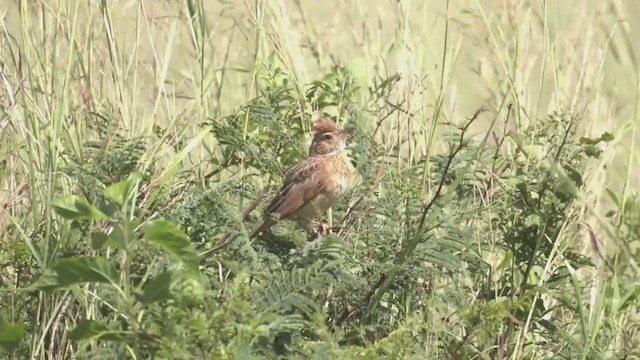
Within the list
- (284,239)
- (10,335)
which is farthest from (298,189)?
(10,335)

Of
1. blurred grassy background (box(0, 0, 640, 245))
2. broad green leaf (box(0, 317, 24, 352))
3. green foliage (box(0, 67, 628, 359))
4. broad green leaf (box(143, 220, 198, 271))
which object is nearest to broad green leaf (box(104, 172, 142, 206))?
green foliage (box(0, 67, 628, 359))

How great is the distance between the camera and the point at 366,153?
3965 millimetres

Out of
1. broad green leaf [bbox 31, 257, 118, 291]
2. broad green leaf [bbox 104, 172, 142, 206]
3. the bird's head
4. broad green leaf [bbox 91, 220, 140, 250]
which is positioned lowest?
broad green leaf [bbox 31, 257, 118, 291]

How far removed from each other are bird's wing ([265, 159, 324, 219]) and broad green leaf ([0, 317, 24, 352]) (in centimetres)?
110

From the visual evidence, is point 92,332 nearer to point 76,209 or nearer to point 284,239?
point 76,209

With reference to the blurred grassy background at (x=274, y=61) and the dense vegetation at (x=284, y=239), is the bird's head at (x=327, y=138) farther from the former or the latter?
the blurred grassy background at (x=274, y=61)

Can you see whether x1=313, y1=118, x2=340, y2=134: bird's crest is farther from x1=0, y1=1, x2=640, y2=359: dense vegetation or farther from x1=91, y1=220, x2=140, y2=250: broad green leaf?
x1=91, y1=220, x2=140, y2=250: broad green leaf

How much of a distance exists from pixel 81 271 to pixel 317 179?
1.78 m

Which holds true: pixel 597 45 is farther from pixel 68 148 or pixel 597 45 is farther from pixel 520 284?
pixel 68 148

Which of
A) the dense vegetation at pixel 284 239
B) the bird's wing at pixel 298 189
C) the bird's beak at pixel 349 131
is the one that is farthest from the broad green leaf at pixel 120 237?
the bird's beak at pixel 349 131

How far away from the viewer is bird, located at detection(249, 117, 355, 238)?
13.5 feet

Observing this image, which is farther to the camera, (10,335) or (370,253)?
(370,253)

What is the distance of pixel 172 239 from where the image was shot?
102 inches

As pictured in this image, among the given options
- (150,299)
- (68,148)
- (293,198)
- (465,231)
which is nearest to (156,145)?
(68,148)
